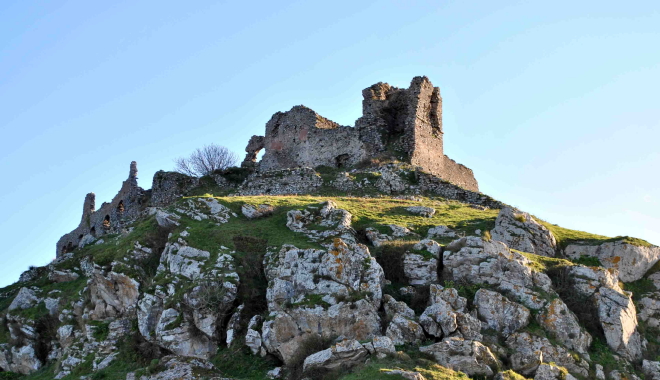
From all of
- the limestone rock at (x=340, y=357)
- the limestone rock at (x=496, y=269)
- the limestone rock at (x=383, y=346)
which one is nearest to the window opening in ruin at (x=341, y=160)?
the limestone rock at (x=496, y=269)

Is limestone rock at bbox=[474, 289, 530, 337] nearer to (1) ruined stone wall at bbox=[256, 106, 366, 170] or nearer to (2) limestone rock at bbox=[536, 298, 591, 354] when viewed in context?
(2) limestone rock at bbox=[536, 298, 591, 354]

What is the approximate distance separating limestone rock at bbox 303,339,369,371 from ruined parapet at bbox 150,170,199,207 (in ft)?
85.7

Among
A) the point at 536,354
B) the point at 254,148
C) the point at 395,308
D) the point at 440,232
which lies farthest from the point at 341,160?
the point at 536,354

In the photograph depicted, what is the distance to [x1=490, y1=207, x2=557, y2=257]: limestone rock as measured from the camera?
27484 mm

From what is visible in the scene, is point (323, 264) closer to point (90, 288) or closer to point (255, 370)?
point (255, 370)

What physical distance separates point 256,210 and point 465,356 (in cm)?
1279

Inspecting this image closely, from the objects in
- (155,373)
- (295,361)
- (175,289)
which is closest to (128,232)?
(175,289)

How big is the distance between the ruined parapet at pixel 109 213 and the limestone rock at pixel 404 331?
26688 mm

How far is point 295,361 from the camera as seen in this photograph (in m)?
20.8

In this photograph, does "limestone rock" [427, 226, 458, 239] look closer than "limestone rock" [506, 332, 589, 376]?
No

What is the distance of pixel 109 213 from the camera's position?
52656mm

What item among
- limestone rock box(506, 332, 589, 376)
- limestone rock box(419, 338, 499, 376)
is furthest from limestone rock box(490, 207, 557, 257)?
limestone rock box(419, 338, 499, 376)

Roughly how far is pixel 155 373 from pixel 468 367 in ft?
30.9

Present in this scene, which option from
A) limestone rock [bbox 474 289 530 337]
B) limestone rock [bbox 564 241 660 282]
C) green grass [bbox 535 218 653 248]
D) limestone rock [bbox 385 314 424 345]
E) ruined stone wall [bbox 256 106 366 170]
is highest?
ruined stone wall [bbox 256 106 366 170]
